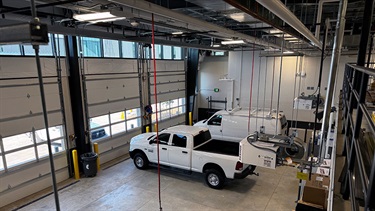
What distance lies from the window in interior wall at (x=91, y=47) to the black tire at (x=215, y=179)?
600 cm

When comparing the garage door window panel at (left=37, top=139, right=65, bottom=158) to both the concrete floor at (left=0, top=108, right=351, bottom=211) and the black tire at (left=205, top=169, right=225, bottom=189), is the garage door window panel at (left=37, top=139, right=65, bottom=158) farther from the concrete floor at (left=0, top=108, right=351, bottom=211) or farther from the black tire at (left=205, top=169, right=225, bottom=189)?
the black tire at (left=205, top=169, right=225, bottom=189)

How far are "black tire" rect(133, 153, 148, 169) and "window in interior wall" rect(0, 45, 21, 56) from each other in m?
4.98

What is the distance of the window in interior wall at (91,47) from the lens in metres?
8.67

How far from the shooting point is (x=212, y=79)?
16062 mm

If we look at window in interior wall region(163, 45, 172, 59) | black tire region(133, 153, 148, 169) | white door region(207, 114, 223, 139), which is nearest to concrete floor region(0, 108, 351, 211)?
black tire region(133, 153, 148, 169)

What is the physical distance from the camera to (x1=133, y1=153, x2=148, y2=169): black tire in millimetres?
8922

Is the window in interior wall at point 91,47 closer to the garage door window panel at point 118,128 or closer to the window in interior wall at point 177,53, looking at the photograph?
the garage door window panel at point 118,128

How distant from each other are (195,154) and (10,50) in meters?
6.08

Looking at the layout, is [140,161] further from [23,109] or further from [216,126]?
[23,109]

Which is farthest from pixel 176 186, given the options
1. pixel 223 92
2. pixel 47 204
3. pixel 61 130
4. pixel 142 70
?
pixel 223 92

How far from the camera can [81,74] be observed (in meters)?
8.45

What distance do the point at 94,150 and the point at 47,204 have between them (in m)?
2.53

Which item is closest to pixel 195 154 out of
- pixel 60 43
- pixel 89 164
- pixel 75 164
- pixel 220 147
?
pixel 220 147

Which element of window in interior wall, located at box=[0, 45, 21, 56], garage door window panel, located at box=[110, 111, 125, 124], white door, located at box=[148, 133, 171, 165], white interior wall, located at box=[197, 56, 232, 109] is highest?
window in interior wall, located at box=[0, 45, 21, 56]
